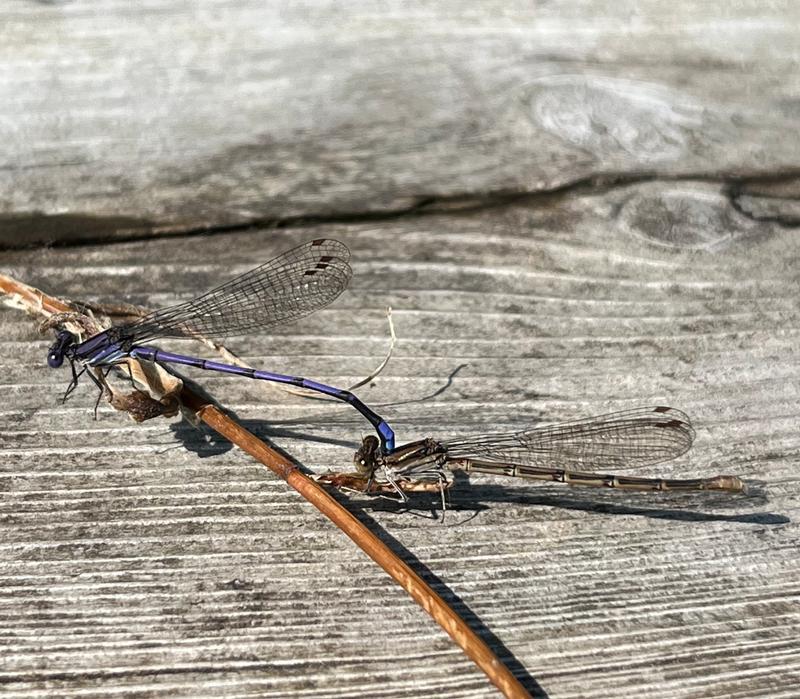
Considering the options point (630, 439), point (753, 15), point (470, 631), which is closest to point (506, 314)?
point (630, 439)

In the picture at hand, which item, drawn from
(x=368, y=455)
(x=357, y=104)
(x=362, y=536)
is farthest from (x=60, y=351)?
(x=357, y=104)

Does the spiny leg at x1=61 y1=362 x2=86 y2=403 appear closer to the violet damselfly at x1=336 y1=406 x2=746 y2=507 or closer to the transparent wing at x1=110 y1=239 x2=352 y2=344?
the transparent wing at x1=110 y1=239 x2=352 y2=344

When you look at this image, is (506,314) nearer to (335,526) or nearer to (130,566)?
(335,526)

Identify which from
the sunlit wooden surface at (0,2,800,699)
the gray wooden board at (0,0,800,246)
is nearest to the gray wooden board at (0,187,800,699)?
the sunlit wooden surface at (0,2,800,699)

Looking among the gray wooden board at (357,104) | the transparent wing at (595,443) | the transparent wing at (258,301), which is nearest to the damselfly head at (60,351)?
the transparent wing at (258,301)

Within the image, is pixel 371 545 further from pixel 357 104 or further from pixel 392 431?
pixel 357 104

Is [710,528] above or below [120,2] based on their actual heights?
below
